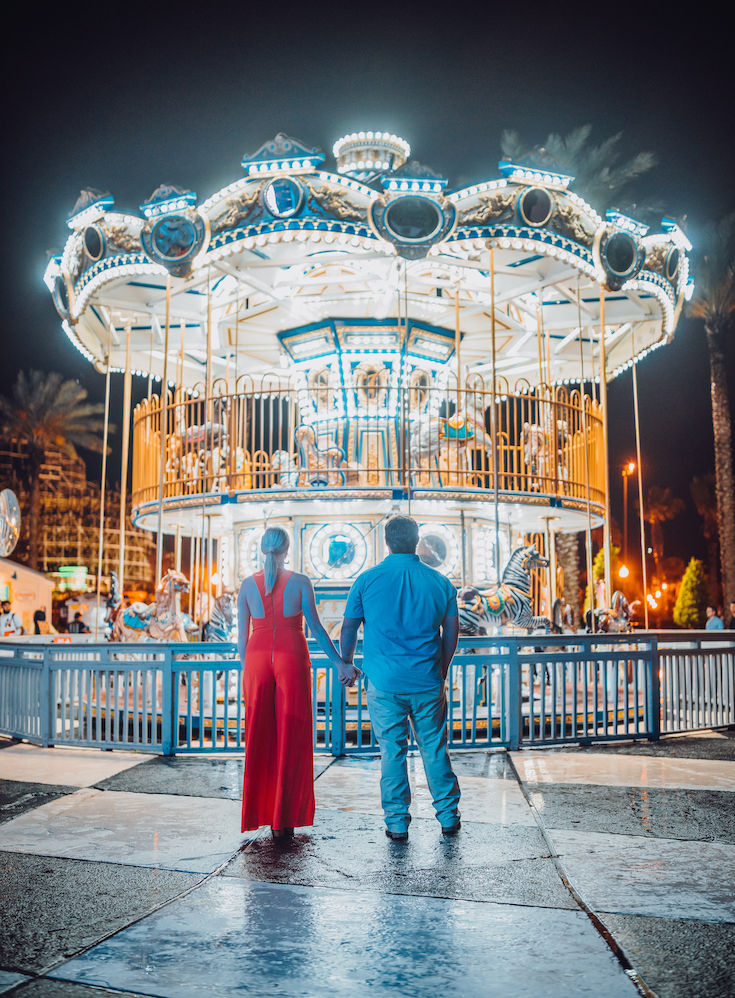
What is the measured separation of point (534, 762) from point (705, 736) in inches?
114

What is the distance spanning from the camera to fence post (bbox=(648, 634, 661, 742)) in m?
8.86

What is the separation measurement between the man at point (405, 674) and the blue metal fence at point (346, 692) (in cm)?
238

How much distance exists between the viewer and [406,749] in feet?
15.6

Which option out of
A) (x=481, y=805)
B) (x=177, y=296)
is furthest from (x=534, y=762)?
(x=177, y=296)

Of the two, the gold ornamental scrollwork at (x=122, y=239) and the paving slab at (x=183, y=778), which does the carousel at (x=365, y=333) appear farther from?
the paving slab at (x=183, y=778)

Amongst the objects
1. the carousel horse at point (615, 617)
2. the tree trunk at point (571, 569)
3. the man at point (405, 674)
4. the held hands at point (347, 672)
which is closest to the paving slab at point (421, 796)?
the man at point (405, 674)

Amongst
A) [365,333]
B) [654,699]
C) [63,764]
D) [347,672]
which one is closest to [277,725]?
[347,672]

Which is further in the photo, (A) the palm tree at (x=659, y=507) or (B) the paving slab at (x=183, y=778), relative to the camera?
(A) the palm tree at (x=659, y=507)

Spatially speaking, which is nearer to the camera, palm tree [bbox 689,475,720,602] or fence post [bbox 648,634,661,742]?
fence post [bbox 648,634,661,742]

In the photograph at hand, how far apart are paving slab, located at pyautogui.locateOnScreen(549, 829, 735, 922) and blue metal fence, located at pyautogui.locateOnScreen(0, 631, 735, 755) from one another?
2.61 meters

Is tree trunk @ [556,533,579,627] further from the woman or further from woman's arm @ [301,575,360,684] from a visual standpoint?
the woman

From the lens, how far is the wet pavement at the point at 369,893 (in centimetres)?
296

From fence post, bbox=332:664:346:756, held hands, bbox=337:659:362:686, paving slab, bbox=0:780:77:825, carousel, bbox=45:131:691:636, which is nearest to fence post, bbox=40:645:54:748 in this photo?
paving slab, bbox=0:780:77:825

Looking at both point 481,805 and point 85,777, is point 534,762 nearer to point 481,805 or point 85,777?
point 481,805
